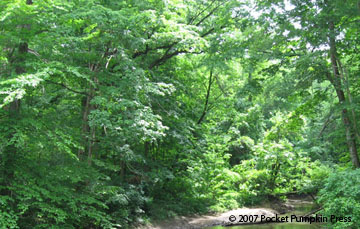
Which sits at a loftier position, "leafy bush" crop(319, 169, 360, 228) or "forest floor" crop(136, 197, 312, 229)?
"leafy bush" crop(319, 169, 360, 228)

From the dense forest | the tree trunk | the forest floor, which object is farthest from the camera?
the forest floor

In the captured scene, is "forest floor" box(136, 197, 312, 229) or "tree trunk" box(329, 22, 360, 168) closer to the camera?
"tree trunk" box(329, 22, 360, 168)

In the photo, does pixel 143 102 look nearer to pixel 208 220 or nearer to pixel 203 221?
pixel 203 221

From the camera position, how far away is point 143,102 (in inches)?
375

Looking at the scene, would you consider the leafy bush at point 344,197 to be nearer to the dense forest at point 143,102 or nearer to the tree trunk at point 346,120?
the dense forest at point 143,102

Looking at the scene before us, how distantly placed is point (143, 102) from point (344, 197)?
593 cm

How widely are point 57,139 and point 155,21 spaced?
14.3 ft

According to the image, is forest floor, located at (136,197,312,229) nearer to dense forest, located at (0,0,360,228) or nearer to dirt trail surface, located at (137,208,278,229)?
dirt trail surface, located at (137,208,278,229)

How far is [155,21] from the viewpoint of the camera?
9.01 meters

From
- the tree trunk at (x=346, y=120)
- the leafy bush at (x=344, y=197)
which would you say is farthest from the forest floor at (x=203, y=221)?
the leafy bush at (x=344, y=197)

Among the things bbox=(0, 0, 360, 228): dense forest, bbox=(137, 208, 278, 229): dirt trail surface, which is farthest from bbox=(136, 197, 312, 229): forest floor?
bbox=(0, 0, 360, 228): dense forest

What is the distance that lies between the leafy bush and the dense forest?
4 centimetres

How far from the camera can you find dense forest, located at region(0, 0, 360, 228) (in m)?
6.90

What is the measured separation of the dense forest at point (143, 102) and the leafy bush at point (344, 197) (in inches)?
1.6
